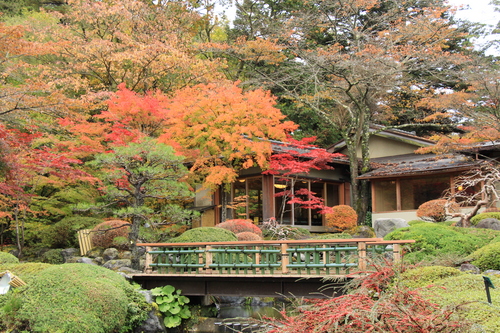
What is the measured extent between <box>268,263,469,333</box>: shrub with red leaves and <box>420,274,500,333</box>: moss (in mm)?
573

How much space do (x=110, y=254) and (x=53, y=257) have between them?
2222mm

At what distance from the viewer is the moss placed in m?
4.98

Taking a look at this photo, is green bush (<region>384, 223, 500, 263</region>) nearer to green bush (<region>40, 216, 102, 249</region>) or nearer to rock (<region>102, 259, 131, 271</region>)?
rock (<region>102, 259, 131, 271</region>)

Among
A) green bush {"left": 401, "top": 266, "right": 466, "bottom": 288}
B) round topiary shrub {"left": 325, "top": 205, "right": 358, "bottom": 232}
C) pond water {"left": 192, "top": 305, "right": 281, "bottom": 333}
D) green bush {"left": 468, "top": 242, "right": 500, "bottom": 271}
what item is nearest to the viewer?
green bush {"left": 401, "top": 266, "right": 466, "bottom": 288}

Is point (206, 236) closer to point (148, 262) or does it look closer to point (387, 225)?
point (148, 262)

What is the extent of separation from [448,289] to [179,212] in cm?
885

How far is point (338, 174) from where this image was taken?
24766 millimetres

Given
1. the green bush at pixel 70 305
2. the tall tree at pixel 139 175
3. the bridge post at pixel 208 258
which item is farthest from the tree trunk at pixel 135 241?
the green bush at pixel 70 305

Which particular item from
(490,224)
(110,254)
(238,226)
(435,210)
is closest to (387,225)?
(435,210)

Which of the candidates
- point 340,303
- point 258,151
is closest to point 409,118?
point 258,151

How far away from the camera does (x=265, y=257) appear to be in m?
10.8

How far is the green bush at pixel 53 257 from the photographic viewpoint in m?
17.5

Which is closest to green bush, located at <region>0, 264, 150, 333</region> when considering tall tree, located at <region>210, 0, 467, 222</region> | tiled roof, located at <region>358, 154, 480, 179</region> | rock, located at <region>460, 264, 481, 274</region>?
rock, located at <region>460, 264, 481, 274</region>

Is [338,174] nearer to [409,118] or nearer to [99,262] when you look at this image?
[409,118]
